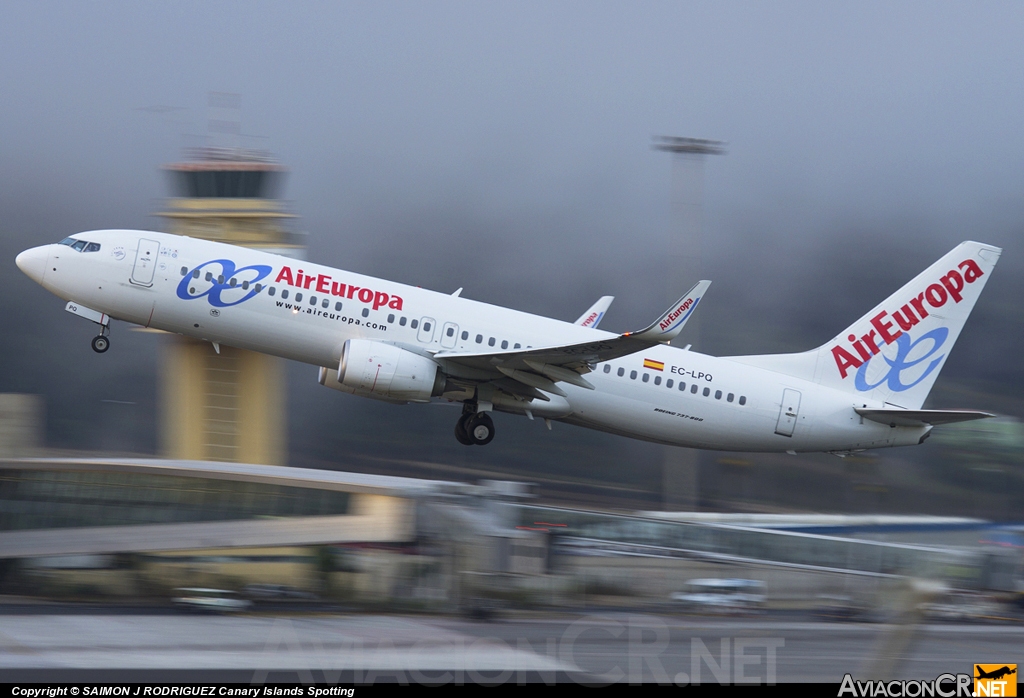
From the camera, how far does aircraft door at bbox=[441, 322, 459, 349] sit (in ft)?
96.8

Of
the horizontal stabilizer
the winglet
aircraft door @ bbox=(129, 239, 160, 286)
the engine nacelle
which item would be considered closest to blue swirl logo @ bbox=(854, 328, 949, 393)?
the horizontal stabilizer

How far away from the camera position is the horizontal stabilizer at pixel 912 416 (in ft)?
98.5

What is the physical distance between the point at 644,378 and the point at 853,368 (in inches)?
286

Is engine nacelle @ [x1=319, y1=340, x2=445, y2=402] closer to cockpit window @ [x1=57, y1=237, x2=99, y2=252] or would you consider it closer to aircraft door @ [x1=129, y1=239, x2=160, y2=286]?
aircraft door @ [x1=129, y1=239, x2=160, y2=286]

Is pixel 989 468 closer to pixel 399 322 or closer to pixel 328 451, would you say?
pixel 328 451

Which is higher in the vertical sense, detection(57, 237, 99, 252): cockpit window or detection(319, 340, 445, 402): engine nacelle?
detection(57, 237, 99, 252): cockpit window

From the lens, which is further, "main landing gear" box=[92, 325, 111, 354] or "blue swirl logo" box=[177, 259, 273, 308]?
"main landing gear" box=[92, 325, 111, 354]

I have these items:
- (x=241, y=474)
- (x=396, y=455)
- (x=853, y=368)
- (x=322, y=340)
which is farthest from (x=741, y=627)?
(x=396, y=455)

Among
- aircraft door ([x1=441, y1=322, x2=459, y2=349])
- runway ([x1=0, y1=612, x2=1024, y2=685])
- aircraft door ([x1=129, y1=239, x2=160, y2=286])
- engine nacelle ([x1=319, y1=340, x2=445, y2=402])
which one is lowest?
runway ([x1=0, y1=612, x2=1024, y2=685])

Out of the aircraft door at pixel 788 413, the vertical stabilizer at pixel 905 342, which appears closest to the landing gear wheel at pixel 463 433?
the vertical stabilizer at pixel 905 342

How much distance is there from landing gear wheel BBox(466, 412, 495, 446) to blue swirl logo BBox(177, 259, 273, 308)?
6.85 m

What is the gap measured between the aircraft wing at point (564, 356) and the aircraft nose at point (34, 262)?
10.6 meters

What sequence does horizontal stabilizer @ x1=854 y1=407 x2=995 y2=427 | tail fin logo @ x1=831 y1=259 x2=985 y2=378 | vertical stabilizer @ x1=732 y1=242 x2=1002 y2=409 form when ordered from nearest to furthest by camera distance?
horizontal stabilizer @ x1=854 y1=407 x2=995 y2=427 < vertical stabilizer @ x1=732 y1=242 x2=1002 y2=409 < tail fin logo @ x1=831 y1=259 x2=985 y2=378

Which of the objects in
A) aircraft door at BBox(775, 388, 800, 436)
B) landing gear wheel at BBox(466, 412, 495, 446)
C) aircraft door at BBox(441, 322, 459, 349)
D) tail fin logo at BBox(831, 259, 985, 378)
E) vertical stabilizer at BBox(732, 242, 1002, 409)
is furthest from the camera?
tail fin logo at BBox(831, 259, 985, 378)
